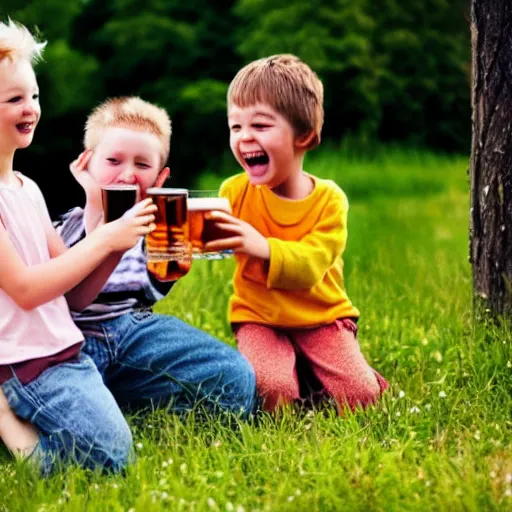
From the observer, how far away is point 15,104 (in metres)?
3.43

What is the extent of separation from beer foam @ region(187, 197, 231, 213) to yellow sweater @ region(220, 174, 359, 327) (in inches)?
14.7

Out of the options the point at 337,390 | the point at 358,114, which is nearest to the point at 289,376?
the point at 337,390

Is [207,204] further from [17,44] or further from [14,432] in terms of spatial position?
[14,432]

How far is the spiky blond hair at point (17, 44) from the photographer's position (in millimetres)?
3406

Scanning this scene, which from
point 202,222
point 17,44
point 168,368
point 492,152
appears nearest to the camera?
point 17,44

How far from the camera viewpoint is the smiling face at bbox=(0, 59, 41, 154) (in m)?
3.41

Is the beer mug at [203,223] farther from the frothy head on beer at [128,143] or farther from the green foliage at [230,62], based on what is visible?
the green foliage at [230,62]

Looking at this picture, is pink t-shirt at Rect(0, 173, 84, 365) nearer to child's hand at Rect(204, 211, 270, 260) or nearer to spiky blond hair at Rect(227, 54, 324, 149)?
child's hand at Rect(204, 211, 270, 260)

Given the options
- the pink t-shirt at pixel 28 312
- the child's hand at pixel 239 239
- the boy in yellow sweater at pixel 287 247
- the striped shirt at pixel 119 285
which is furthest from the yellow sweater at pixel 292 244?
the pink t-shirt at pixel 28 312

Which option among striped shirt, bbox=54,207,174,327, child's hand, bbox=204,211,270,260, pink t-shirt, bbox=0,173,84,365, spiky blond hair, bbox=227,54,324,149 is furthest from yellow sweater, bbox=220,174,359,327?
pink t-shirt, bbox=0,173,84,365

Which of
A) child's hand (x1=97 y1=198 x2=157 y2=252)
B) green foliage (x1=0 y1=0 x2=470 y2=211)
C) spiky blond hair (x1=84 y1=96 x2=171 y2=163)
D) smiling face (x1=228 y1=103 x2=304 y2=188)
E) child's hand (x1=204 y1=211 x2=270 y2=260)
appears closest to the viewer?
child's hand (x1=97 y1=198 x2=157 y2=252)

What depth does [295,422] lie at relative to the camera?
3.73 m

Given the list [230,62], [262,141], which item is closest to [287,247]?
[262,141]

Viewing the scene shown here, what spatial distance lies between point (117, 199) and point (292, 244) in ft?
2.65
